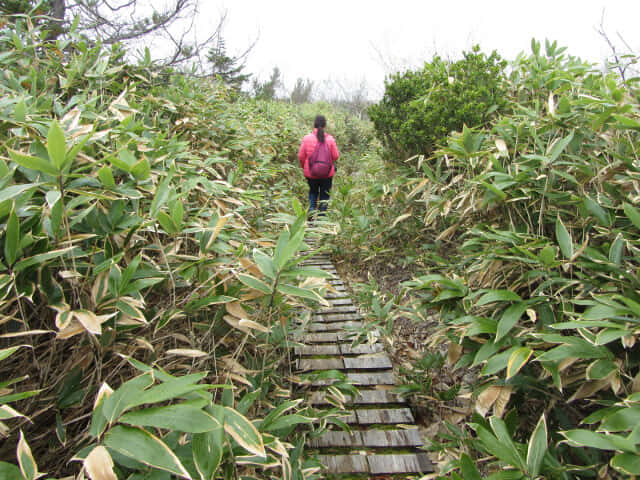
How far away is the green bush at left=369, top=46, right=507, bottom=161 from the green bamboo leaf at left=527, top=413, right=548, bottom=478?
2183 millimetres

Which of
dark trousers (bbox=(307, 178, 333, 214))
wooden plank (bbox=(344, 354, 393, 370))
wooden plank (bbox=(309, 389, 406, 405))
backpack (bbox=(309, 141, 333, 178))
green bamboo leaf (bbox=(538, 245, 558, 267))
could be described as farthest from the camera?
dark trousers (bbox=(307, 178, 333, 214))

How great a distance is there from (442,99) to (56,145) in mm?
3109

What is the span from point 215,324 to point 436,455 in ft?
4.22

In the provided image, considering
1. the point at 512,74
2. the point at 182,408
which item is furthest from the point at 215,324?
the point at 512,74

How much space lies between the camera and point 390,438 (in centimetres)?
157

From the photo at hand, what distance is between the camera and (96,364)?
0.95 m

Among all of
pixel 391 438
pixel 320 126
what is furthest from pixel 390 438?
pixel 320 126

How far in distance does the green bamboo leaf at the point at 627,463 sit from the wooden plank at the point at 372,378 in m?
1.19

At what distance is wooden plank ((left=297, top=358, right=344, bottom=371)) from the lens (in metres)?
1.92

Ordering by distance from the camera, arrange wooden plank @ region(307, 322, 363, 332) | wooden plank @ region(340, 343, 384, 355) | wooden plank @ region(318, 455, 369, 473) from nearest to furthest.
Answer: wooden plank @ region(318, 455, 369, 473)
wooden plank @ region(340, 343, 384, 355)
wooden plank @ region(307, 322, 363, 332)

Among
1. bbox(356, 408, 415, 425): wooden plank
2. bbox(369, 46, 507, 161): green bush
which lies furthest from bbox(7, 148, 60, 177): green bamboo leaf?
bbox(369, 46, 507, 161): green bush

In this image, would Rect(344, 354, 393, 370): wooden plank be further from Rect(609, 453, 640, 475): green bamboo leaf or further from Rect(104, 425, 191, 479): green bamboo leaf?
Rect(104, 425, 191, 479): green bamboo leaf

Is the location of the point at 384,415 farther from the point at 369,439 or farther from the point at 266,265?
the point at 266,265

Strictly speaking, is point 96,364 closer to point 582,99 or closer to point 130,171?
point 130,171
